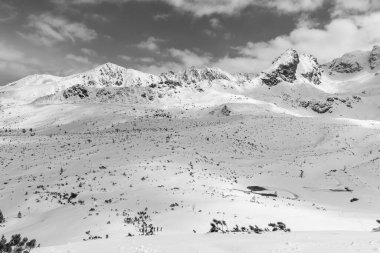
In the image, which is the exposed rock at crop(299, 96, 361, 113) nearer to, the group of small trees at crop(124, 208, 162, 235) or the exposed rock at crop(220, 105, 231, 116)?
the exposed rock at crop(220, 105, 231, 116)

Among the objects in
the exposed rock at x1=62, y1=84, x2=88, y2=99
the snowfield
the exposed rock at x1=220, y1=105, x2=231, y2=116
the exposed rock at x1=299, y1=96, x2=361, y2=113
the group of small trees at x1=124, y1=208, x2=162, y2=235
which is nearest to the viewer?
the snowfield

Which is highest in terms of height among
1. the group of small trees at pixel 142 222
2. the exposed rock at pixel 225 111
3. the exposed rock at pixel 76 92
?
the exposed rock at pixel 76 92

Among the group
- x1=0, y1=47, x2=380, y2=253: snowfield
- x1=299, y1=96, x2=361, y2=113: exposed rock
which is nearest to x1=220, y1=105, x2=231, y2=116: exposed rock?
x1=0, y1=47, x2=380, y2=253: snowfield

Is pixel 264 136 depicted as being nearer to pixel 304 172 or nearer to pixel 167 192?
pixel 304 172

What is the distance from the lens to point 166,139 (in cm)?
6050

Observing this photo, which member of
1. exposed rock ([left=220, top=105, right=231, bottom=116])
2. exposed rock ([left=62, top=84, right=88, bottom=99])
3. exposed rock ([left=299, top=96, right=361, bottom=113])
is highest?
exposed rock ([left=62, top=84, right=88, bottom=99])

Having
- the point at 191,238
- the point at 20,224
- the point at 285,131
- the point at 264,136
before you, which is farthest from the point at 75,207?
the point at 285,131

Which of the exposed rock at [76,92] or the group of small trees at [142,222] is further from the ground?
the exposed rock at [76,92]

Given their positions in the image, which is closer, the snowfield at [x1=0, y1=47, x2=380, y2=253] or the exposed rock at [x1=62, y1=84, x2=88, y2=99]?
the snowfield at [x1=0, y1=47, x2=380, y2=253]

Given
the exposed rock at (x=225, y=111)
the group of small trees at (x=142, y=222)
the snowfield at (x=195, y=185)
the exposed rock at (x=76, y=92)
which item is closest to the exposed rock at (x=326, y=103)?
the exposed rock at (x=225, y=111)

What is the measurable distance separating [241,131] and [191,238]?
5741cm

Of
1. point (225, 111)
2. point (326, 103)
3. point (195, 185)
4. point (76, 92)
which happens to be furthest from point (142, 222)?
point (326, 103)

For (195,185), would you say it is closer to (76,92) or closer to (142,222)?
(142,222)

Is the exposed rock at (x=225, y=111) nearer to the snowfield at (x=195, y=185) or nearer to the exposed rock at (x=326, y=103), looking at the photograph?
the snowfield at (x=195, y=185)
